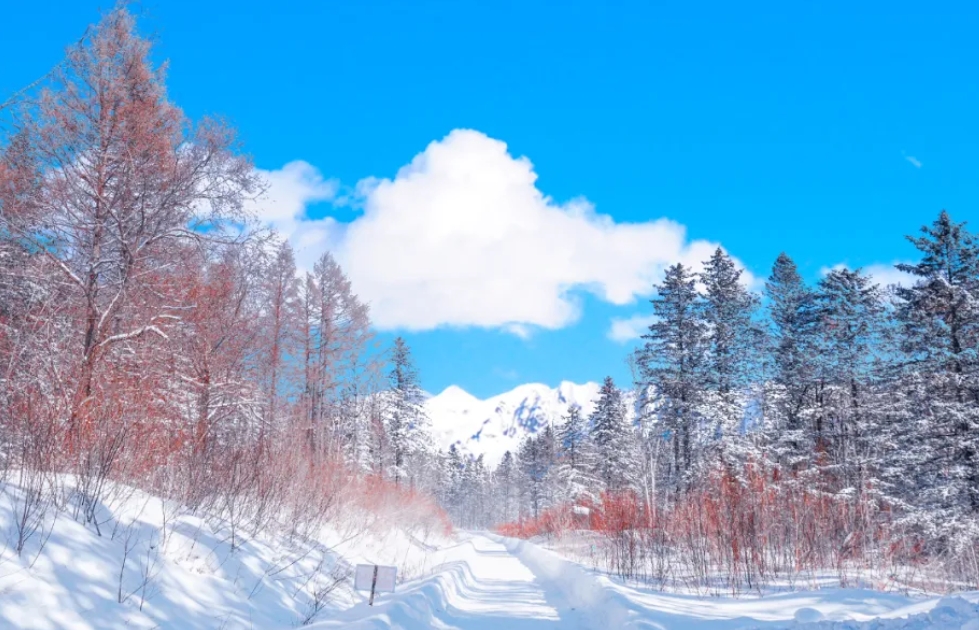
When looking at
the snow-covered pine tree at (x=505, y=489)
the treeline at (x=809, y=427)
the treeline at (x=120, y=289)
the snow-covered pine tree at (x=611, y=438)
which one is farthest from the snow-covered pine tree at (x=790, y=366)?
the snow-covered pine tree at (x=505, y=489)

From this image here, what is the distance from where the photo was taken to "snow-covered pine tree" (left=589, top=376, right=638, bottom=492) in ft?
147

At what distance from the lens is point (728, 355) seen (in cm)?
2877

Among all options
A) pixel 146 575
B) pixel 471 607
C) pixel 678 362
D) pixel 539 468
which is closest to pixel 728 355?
pixel 678 362

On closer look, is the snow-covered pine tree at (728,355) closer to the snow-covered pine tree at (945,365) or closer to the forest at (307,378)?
the forest at (307,378)

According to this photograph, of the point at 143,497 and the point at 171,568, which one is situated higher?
the point at 143,497

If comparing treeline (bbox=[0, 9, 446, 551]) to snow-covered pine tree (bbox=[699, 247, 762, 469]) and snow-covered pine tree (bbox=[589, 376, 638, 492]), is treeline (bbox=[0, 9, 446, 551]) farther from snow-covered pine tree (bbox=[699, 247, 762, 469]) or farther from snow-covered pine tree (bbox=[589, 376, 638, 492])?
snow-covered pine tree (bbox=[589, 376, 638, 492])

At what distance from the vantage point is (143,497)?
714 cm

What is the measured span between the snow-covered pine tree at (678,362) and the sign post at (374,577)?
22.6 metres

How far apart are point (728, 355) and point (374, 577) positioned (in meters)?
24.7

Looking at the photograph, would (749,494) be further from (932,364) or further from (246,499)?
(932,364)

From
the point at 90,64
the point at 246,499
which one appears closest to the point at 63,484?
the point at 246,499

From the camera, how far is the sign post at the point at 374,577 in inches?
291

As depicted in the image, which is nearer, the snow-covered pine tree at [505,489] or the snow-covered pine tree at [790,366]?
the snow-covered pine tree at [790,366]

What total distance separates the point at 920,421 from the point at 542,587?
15.1m
